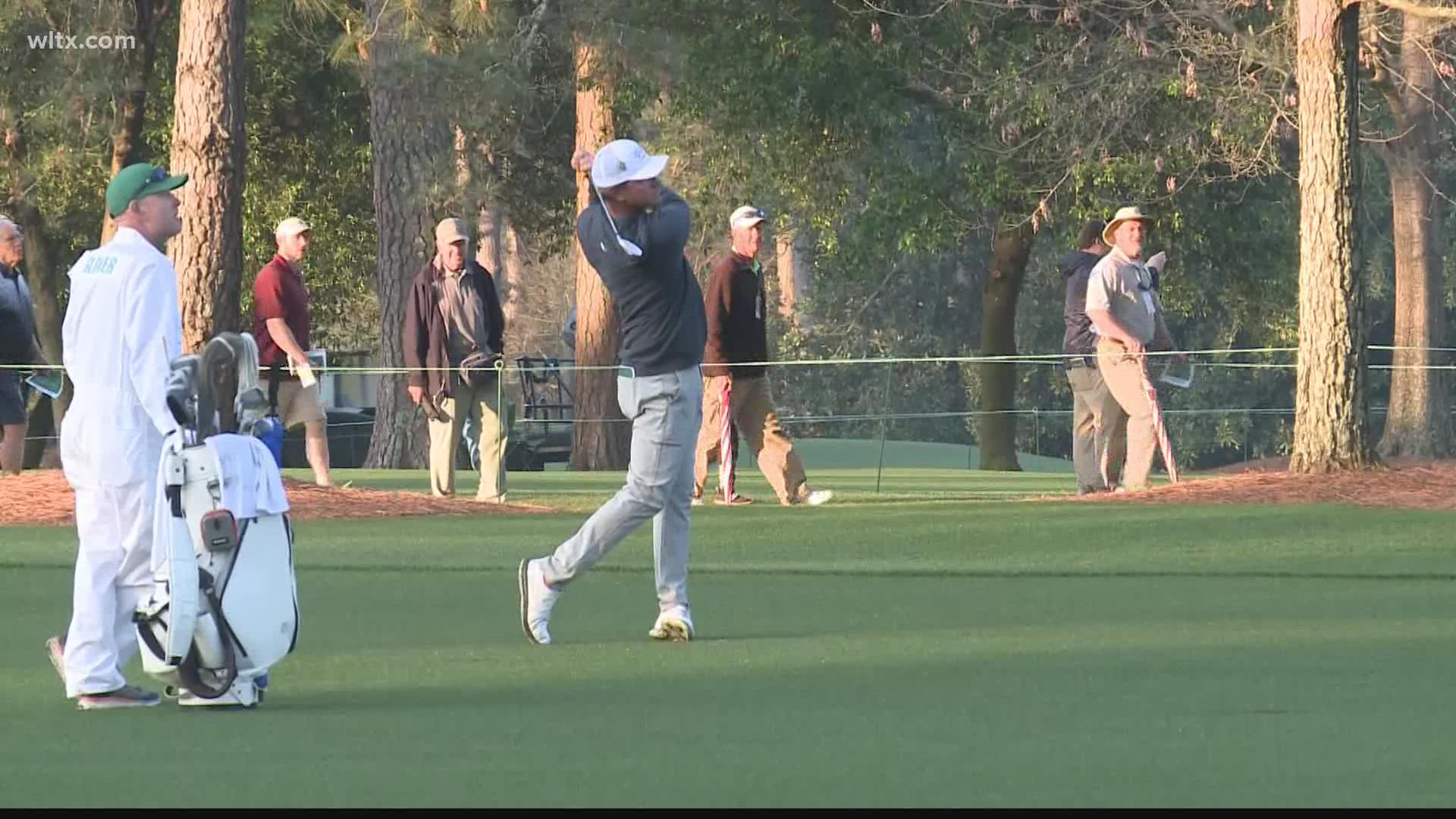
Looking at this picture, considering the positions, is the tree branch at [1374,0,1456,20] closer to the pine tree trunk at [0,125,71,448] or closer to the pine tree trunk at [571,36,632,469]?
the pine tree trunk at [571,36,632,469]

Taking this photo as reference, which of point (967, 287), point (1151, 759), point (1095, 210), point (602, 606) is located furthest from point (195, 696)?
point (967, 287)

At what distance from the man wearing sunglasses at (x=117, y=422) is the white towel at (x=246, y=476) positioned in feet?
0.68

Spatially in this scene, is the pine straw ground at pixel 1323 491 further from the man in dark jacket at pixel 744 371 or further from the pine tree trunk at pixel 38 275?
the pine tree trunk at pixel 38 275

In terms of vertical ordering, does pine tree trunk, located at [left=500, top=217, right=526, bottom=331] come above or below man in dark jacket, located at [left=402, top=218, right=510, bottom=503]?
above

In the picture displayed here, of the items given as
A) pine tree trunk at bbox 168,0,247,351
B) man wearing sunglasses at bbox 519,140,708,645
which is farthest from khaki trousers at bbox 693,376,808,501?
man wearing sunglasses at bbox 519,140,708,645

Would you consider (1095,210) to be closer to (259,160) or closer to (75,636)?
(259,160)

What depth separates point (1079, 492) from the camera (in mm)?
20109

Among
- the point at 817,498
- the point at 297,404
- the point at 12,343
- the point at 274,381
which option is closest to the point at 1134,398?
the point at 817,498

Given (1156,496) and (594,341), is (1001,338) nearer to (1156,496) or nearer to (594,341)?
(594,341)

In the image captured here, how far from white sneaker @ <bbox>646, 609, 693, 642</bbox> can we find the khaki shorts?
8.70m

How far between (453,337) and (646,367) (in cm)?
872

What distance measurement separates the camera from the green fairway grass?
681 cm

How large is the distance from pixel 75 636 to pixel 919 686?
2.77m

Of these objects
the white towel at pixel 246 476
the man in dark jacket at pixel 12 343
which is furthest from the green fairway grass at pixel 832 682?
the man in dark jacket at pixel 12 343
